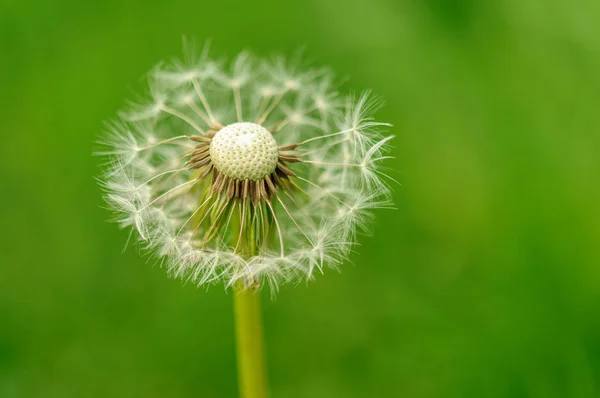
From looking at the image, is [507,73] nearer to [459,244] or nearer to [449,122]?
[449,122]

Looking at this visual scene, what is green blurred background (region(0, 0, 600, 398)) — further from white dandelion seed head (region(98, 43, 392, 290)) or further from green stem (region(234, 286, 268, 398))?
green stem (region(234, 286, 268, 398))

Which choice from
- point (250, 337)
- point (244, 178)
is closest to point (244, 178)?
point (244, 178)

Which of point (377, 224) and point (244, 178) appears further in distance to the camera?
point (377, 224)

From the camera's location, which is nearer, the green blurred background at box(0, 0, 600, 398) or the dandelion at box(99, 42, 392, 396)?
the dandelion at box(99, 42, 392, 396)

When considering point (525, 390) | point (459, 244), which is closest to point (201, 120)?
point (459, 244)

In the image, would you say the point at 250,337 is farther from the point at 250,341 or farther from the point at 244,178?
the point at 244,178

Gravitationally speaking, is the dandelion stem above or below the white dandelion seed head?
below

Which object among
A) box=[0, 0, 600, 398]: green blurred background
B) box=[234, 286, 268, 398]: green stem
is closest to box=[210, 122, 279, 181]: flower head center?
box=[234, 286, 268, 398]: green stem

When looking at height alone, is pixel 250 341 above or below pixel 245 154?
below
